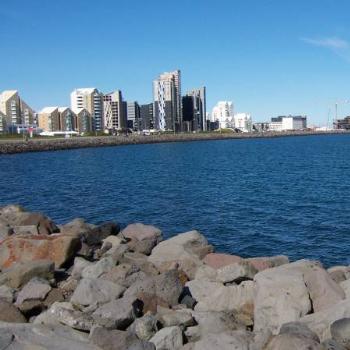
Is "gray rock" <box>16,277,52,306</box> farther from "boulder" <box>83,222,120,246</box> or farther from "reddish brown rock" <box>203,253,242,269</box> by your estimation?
"boulder" <box>83,222,120,246</box>

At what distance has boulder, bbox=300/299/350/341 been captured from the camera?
9.72 m

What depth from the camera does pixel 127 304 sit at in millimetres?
10516

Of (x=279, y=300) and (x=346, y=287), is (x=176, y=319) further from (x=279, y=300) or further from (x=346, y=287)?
(x=346, y=287)

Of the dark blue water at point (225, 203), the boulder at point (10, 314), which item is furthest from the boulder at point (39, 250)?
the dark blue water at point (225, 203)

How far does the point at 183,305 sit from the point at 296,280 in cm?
245

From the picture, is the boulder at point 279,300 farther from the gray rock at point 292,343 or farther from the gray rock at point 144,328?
the gray rock at point 144,328

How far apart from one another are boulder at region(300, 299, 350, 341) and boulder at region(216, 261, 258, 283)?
2386mm

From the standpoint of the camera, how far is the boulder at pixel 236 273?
12594mm

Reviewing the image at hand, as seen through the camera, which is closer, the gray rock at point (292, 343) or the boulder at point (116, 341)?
the gray rock at point (292, 343)

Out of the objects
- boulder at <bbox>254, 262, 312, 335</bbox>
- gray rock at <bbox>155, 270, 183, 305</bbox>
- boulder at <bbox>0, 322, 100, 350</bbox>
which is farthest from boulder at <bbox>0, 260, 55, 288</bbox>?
boulder at <bbox>254, 262, 312, 335</bbox>

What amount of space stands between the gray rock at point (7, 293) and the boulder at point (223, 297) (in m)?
3.95

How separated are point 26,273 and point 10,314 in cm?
222

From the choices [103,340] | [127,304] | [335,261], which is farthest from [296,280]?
[335,261]

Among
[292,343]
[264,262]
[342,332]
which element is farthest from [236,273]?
[292,343]
